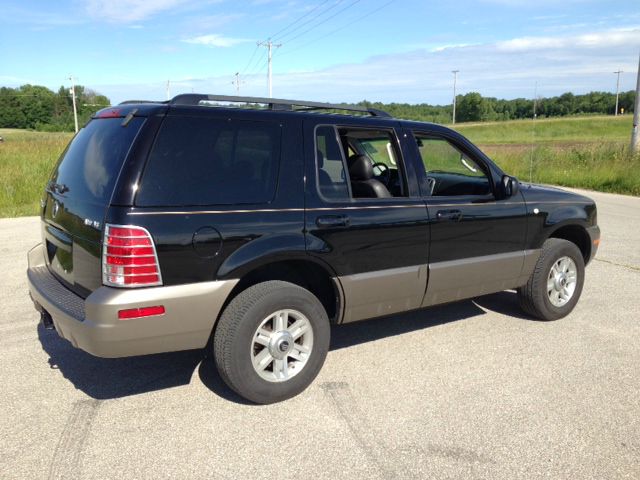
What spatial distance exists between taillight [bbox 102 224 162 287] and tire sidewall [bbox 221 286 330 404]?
655 mm

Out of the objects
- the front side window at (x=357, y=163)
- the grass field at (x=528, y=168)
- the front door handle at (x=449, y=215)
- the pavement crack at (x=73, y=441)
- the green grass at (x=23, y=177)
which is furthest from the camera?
the grass field at (x=528, y=168)

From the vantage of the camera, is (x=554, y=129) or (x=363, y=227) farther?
(x=554, y=129)

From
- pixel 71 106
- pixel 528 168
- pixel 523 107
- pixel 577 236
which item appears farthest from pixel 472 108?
pixel 577 236

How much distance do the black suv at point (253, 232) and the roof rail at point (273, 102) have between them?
17 millimetres

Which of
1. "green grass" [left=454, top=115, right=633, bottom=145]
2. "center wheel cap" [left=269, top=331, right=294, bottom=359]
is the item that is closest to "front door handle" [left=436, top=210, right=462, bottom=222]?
"center wheel cap" [left=269, top=331, right=294, bottom=359]

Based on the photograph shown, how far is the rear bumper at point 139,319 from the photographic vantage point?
2967 millimetres

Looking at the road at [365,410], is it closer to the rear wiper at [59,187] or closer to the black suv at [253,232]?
the black suv at [253,232]

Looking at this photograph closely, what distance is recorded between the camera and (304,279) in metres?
3.85

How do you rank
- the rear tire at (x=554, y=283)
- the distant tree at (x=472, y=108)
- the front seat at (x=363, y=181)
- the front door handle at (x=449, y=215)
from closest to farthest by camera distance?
1. the front seat at (x=363, y=181)
2. the front door handle at (x=449, y=215)
3. the rear tire at (x=554, y=283)
4. the distant tree at (x=472, y=108)

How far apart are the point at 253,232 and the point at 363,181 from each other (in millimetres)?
1150

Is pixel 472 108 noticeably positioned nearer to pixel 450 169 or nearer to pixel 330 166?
pixel 450 169

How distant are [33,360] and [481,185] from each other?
12.5 ft

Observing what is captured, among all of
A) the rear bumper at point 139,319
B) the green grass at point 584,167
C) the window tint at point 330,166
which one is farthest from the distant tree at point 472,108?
the rear bumper at point 139,319

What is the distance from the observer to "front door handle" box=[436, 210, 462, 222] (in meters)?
4.18
